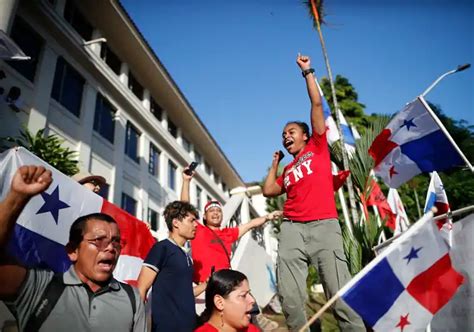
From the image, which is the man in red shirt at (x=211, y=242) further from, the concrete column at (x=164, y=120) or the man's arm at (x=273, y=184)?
the concrete column at (x=164, y=120)

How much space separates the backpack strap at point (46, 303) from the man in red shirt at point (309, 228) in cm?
175

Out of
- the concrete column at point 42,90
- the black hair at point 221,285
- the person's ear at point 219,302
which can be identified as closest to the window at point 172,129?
the concrete column at point 42,90

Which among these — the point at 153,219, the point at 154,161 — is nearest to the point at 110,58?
the point at 154,161

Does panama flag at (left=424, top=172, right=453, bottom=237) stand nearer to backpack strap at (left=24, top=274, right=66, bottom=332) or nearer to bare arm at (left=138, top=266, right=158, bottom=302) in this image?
bare arm at (left=138, top=266, right=158, bottom=302)

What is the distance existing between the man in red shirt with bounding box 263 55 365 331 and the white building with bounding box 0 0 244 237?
7022mm

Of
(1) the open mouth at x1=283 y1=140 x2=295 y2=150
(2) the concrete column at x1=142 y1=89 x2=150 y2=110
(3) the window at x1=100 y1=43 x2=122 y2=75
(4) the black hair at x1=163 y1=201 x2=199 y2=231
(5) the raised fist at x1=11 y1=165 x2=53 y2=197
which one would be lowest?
(5) the raised fist at x1=11 y1=165 x2=53 y2=197

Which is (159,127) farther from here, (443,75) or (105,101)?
(443,75)

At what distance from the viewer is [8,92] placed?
326 inches

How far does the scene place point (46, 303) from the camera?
1512 millimetres

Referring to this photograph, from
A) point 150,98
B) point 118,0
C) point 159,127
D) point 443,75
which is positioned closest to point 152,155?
point 159,127

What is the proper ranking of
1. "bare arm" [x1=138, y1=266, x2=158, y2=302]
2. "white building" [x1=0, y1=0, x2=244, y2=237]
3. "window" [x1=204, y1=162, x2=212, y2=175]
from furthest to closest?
"window" [x1=204, y1=162, x2=212, y2=175]
"white building" [x1=0, y1=0, x2=244, y2=237]
"bare arm" [x1=138, y1=266, x2=158, y2=302]

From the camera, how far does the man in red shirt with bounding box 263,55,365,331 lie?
8.67 feet

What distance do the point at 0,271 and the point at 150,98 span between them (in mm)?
17125

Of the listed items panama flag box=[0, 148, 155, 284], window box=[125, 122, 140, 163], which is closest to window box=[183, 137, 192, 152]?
window box=[125, 122, 140, 163]
